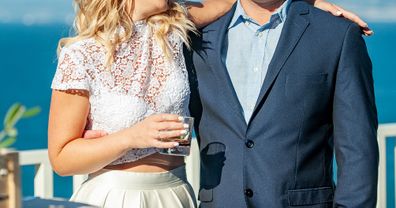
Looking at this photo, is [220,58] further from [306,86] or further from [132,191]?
[132,191]

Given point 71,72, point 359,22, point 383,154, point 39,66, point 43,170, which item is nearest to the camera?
point 71,72

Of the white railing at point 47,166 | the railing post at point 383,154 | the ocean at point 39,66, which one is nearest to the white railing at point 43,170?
the white railing at point 47,166

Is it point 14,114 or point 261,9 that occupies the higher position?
point 261,9

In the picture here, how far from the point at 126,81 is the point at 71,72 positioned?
0.54ft

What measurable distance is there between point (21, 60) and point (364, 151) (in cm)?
1467

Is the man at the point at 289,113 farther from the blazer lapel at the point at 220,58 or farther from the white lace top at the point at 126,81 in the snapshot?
the white lace top at the point at 126,81

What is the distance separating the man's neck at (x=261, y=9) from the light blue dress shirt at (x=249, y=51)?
14 millimetres

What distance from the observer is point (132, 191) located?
2594 millimetres

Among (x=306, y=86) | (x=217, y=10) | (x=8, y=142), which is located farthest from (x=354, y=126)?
(x=8, y=142)

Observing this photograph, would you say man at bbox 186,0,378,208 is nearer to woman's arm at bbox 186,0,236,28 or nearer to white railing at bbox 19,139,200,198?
woman's arm at bbox 186,0,236,28

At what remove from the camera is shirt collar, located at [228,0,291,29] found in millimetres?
2732

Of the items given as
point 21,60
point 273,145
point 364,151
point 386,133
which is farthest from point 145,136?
point 21,60

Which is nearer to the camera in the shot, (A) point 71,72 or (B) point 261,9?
(A) point 71,72

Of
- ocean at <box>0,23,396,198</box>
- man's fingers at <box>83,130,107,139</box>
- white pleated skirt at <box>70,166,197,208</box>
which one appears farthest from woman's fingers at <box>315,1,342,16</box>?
ocean at <box>0,23,396,198</box>
